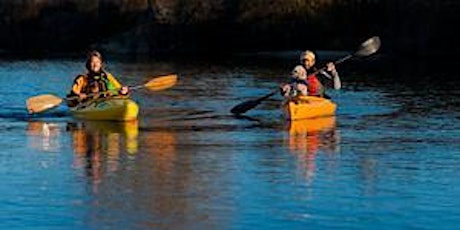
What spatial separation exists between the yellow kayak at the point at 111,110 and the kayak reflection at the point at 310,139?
3.34 metres

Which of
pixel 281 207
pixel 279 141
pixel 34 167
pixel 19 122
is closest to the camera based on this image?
pixel 281 207

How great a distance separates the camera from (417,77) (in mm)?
44625

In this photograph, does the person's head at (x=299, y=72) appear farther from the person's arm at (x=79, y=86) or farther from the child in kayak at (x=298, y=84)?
the person's arm at (x=79, y=86)

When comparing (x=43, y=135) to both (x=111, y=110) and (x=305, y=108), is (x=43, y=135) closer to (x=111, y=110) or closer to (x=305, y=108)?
(x=111, y=110)

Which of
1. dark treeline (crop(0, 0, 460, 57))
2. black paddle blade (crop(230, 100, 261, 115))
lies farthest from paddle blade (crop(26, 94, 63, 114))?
dark treeline (crop(0, 0, 460, 57))

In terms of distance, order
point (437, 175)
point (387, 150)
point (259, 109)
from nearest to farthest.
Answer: point (437, 175), point (387, 150), point (259, 109)

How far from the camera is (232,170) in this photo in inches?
615

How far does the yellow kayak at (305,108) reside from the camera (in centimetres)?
2386

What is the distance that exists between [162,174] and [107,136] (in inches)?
226

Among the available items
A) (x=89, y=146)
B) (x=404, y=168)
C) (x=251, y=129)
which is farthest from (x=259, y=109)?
(x=404, y=168)

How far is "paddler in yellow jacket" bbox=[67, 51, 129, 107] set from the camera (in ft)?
81.3

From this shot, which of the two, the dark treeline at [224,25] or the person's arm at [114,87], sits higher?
the dark treeline at [224,25]

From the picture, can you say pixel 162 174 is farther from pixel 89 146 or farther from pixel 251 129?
pixel 251 129

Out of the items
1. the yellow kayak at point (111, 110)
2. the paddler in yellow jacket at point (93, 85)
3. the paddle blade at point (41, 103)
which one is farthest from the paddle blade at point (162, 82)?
the yellow kayak at point (111, 110)
